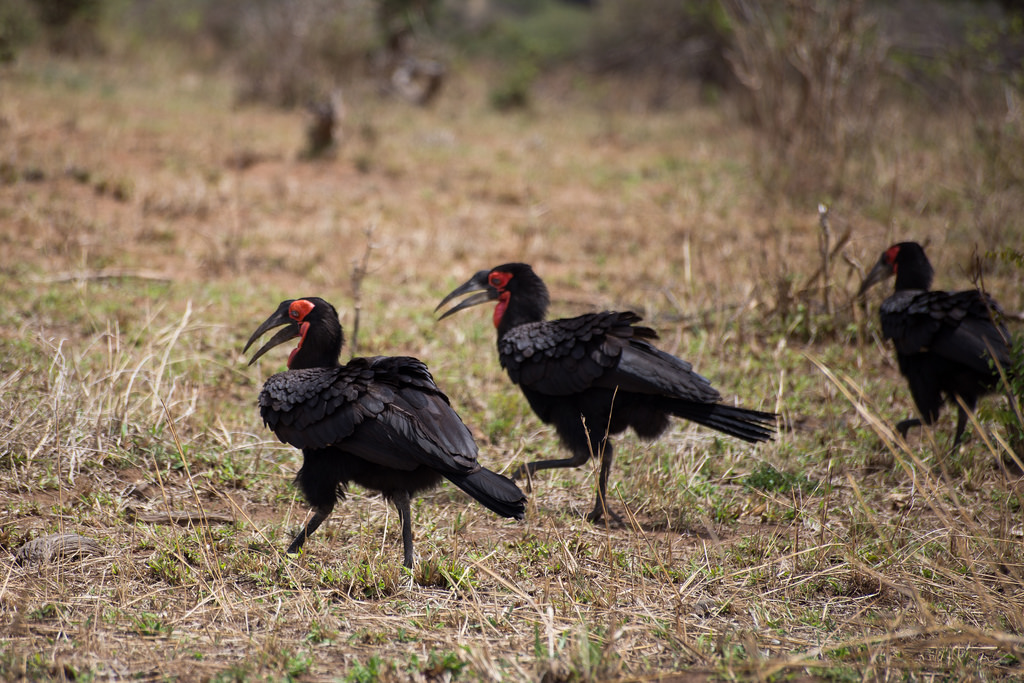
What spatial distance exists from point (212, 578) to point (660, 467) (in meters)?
2.26

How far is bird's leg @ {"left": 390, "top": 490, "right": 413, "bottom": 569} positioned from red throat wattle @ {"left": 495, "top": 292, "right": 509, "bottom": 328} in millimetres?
1359

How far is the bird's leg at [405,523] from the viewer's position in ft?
11.4

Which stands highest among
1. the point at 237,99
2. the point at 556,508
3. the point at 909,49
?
the point at 909,49

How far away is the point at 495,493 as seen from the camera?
3.24m

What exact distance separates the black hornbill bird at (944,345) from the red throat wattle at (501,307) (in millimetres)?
2120

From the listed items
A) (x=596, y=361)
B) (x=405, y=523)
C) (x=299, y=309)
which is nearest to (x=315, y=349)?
(x=299, y=309)

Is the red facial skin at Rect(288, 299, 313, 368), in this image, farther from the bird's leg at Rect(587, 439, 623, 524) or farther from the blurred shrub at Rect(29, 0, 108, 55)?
the blurred shrub at Rect(29, 0, 108, 55)

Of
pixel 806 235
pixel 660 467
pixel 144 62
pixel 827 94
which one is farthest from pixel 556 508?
pixel 144 62

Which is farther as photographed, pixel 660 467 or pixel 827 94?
pixel 827 94

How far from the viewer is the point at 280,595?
320 cm

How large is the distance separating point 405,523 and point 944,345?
2960 millimetres

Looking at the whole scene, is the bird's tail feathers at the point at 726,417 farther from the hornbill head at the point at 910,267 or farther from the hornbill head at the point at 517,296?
the hornbill head at the point at 910,267

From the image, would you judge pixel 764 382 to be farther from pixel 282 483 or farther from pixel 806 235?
pixel 806 235

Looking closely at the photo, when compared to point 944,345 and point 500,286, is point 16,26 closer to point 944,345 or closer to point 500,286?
point 500,286
